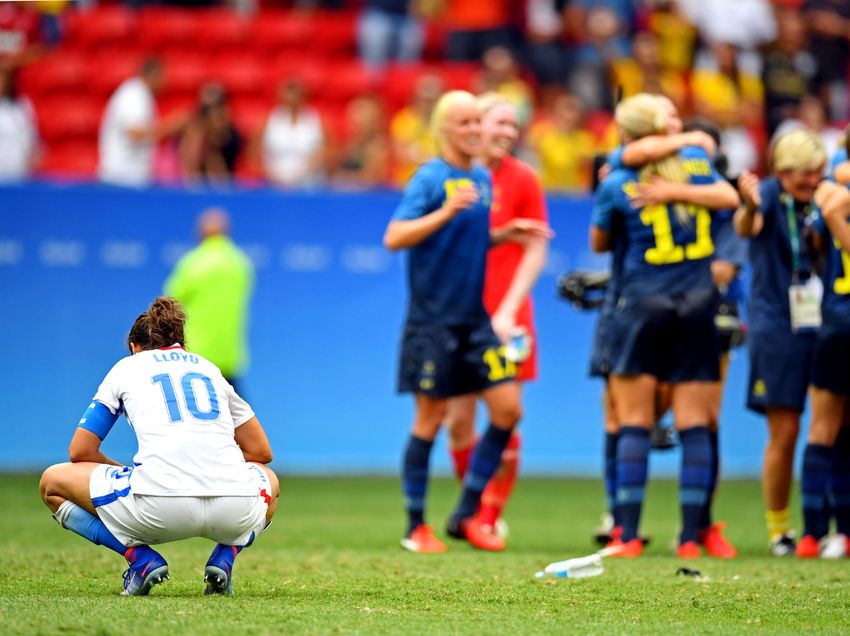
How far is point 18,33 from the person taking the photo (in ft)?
47.0

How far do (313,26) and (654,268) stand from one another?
9.95m

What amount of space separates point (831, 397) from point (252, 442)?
3332mm

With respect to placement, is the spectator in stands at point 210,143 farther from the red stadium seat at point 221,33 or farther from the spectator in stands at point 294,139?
the red stadium seat at point 221,33

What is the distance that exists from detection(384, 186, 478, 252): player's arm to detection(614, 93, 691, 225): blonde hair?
0.83 metres

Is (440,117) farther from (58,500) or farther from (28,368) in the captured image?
(28,368)

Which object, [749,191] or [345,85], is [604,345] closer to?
[749,191]

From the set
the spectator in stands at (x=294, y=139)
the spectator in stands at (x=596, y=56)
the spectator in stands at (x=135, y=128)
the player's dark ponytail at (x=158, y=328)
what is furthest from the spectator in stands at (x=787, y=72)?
the player's dark ponytail at (x=158, y=328)

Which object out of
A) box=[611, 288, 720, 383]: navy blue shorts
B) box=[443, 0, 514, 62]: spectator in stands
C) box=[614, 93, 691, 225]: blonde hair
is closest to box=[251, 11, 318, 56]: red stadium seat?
box=[443, 0, 514, 62]: spectator in stands

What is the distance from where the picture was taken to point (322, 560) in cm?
728

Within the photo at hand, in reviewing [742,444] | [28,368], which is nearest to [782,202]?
[742,444]

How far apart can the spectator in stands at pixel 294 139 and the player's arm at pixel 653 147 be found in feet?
23.2

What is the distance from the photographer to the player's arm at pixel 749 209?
781 cm

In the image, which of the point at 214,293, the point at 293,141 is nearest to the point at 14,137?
the point at 293,141

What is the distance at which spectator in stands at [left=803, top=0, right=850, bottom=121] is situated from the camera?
647 inches
